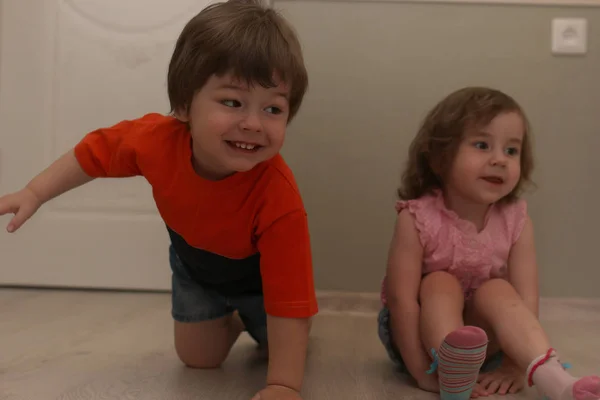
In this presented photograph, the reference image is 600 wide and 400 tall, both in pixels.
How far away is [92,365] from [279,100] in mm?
550

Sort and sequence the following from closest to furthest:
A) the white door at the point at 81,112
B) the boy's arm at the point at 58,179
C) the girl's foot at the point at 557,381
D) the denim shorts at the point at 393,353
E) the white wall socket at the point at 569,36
Answer: the girl's foot at the point at 557,381
the boy's arm at the point at 58,179
the denim shorts at the point at 393,353
the white wall socket at the point at 569,36
the white door at the point at 81,112

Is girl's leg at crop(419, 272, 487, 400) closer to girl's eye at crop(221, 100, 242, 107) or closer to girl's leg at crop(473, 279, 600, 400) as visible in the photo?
girl's leg at crop(473, 279, 600, 400)

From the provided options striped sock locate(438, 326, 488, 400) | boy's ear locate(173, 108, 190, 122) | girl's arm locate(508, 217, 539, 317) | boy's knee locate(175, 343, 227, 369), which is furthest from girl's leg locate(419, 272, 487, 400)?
boy's ear locate(173, 108, 190, 122)

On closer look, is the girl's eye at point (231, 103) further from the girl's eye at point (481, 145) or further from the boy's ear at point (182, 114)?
the girl's eye at point (481, 145)

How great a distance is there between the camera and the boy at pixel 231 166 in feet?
2.62

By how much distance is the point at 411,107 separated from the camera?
5.20 ft

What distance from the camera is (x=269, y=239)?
2.85 ft

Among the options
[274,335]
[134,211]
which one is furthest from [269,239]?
[134,211]

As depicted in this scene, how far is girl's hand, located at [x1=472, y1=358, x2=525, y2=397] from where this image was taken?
0.95 metres

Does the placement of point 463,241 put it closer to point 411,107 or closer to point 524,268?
point 524,268

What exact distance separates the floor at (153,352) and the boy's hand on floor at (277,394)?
63 mm

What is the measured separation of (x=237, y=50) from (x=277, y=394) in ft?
1.49

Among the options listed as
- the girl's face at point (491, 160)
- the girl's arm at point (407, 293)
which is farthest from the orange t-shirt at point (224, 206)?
the girl's face at point (491, 160)

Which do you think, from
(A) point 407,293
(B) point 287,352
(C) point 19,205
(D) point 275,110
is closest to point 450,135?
(A) point 407,293
